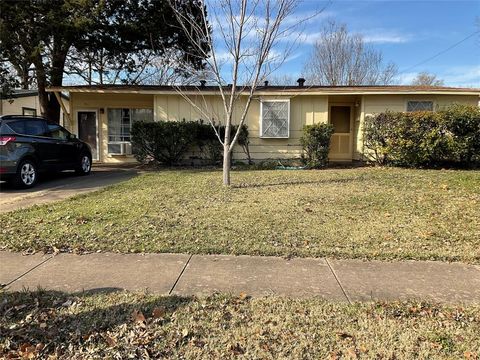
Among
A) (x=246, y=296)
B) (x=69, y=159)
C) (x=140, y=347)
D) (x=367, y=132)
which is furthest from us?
(x=367, y=132)

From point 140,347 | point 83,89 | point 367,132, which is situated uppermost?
point 83,89

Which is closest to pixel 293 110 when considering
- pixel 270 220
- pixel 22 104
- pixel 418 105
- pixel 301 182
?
pixel 418 105

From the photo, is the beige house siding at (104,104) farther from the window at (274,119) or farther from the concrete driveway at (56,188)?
the window at (274,119)

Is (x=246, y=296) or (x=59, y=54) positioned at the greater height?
(x=59, y=54)

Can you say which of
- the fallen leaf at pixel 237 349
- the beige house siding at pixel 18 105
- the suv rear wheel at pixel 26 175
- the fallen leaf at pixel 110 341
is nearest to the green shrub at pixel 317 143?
the suv rear wheel at pixel 26 175

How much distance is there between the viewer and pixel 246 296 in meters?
3.79

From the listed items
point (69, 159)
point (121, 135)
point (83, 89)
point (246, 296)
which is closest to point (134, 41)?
point (83, 89)

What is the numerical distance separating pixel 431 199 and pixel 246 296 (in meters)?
5.43

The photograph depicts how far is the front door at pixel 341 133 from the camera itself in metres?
16.1

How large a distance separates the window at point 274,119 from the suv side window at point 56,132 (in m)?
6.67

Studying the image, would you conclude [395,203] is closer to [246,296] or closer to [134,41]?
[246,296]

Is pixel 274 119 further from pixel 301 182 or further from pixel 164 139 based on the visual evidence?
pixel 301 182

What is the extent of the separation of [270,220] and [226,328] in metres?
3.30

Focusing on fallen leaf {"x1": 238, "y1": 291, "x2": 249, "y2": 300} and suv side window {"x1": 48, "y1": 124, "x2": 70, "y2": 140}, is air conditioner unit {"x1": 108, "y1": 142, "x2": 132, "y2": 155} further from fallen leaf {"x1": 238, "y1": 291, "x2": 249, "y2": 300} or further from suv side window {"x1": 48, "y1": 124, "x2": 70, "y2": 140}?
fallen leaf {"x1": 238, "y1": 291, "x2": 249, "y2": 300}
